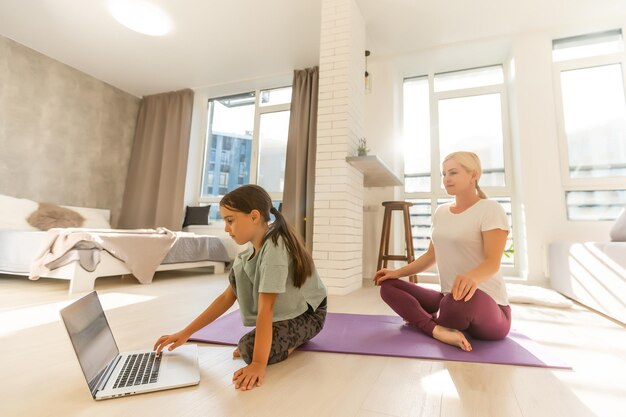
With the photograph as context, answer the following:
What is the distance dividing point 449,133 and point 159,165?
4.08 m

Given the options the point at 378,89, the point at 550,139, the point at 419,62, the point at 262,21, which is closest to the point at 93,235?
the point at 262,21

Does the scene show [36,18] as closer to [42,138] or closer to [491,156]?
[42,138]

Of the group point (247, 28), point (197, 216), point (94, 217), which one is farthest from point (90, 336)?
point (94, 217)

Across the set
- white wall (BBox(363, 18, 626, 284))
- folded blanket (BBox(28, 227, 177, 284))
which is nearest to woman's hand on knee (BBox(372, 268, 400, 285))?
white wall (BBox(363, 18, 626, 284))

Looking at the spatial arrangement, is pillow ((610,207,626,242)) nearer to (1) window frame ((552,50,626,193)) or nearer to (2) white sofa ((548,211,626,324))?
(2) white sofa ((548,211,626,324))

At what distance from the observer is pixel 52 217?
364 centimetres

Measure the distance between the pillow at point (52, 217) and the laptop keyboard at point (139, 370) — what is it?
3.48 metres

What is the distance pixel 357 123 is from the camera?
2904 millimetres

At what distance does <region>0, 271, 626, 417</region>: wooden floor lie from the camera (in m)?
0.75

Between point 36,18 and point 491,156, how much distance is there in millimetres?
5143

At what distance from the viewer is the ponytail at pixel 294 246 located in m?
1.02

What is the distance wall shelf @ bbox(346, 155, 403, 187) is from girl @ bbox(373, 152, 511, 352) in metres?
1.12

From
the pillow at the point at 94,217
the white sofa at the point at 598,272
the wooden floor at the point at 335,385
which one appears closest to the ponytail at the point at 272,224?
the wooden floor at the point at 335,385

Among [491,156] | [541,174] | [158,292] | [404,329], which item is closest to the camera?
[404,329]
